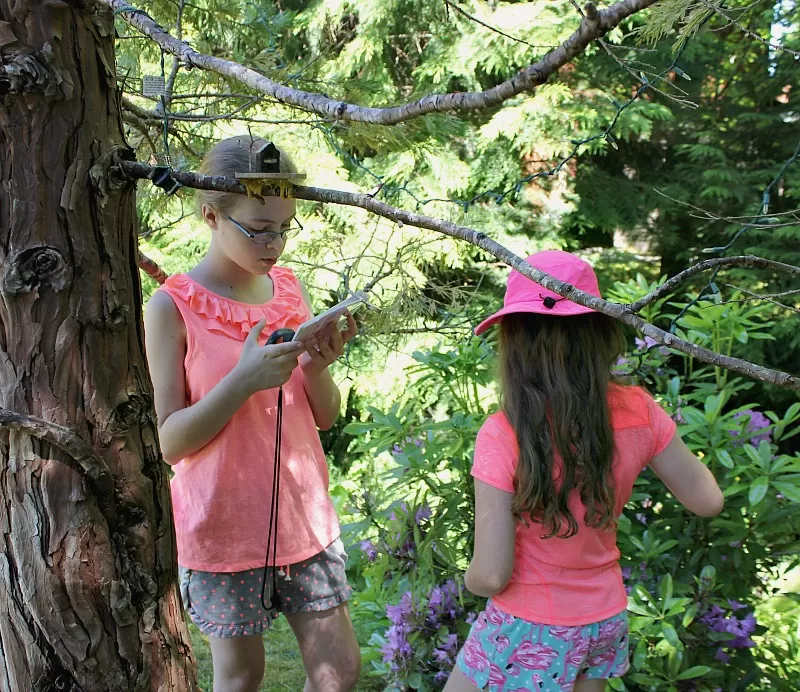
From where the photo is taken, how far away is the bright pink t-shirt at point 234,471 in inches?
64.1

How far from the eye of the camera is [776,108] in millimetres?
5832

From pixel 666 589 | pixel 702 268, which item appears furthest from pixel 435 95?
pixel 666 589

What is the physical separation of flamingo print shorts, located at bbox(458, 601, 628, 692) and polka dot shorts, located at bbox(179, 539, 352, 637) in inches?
13.4

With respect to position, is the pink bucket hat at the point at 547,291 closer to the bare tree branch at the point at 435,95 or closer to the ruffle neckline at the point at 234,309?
the ruffle neckline at the point at 234,309

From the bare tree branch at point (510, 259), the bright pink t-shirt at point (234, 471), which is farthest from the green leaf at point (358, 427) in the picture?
the bare tree branch at point (510, 259)

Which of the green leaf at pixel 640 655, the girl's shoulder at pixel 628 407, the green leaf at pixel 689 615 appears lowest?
the green leaf at pixel 640 655

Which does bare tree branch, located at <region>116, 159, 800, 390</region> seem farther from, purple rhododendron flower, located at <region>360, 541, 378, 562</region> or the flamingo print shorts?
purple rhododendron flower, located at <region>360, 541, 378, 562</region>

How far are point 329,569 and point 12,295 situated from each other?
0.95 metres

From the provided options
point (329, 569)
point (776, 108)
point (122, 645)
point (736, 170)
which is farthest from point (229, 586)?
point (776, 108)

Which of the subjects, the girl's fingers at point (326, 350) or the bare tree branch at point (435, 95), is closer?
the bare tree branch at point (435, 95)

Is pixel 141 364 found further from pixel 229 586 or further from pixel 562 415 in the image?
pixel 562 415

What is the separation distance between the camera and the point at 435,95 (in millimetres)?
824

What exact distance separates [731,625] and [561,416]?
965 mm

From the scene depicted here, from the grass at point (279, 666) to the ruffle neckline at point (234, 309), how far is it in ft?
5.35
